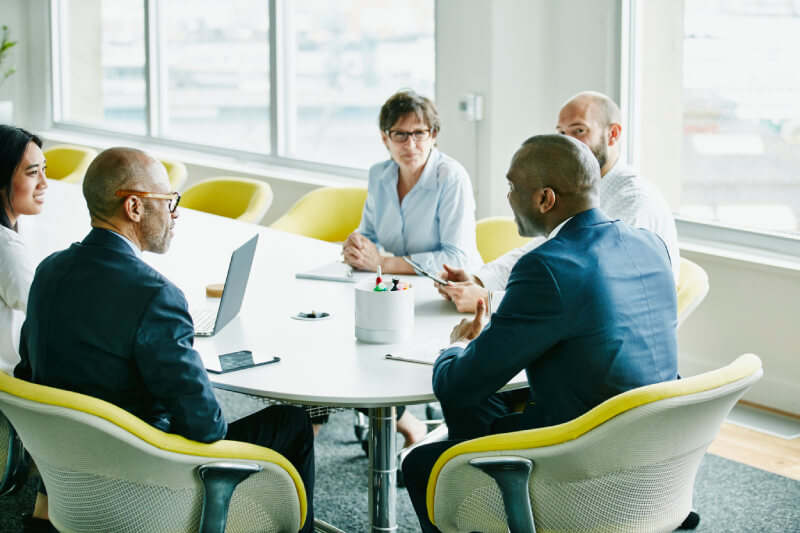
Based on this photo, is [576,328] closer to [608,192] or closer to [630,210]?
[630,210]

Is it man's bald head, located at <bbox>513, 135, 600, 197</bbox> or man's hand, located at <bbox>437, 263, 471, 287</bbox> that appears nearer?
man's bald head, located at <bbox>513, 135, 600, 197</bbox>

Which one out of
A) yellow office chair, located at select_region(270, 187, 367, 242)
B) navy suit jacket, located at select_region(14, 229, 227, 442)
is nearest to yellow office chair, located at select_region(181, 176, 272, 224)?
yellow office chair, located at select_region(270, 187, 367, 242)

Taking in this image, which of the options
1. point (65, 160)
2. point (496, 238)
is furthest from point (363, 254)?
point (65, 160)

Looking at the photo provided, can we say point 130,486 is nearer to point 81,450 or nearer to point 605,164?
point 81,450

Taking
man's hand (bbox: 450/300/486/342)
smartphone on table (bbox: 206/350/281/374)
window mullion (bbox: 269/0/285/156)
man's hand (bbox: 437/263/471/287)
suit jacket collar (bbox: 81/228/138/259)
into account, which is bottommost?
smartphone on table (bbox: 206/350/281/374)

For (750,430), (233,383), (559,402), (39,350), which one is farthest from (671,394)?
(750,430)

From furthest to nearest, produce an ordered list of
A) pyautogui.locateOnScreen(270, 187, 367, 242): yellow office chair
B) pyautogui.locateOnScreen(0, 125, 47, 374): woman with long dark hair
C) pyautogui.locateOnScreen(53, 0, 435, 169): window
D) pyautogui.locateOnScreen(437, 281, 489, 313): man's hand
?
pyautogui.locateOnScreen(53, 0, 435, 169): window < pyautogui.locateOnScreen(270, 187, 367, 242): yellow office chair < pyautogui.locateOnScreen(437, 281, 489, 313): man's hand < pyautogui.locateOnScreen(0, 125, 47, 374): woman with long dark hair

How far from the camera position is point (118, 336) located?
205 cm

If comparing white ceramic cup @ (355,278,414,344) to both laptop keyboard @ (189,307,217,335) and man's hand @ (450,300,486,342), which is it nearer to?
man's hand @ (450,300,486,342)

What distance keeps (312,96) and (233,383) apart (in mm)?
5086

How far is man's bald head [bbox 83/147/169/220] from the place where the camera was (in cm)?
219

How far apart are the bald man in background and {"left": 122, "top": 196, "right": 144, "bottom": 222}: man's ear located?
1.10m

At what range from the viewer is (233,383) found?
2.29 metres

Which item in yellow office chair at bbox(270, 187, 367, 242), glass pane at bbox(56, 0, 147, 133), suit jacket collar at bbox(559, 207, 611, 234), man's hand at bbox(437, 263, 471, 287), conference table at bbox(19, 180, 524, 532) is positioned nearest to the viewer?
suit jacket collar at bbox(559, 207, 611, 234)
